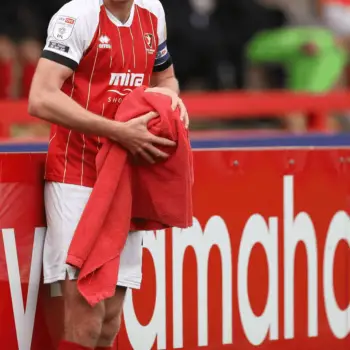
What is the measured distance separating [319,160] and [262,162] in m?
0.36

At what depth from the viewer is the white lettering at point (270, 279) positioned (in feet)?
20.8

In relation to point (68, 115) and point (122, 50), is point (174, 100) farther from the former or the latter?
point (68, 115)

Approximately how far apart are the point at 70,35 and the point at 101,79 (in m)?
0.24

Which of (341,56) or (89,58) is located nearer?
(89,58)

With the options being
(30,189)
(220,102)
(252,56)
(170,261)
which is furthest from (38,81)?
(252,56)

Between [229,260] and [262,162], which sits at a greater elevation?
[262,162]

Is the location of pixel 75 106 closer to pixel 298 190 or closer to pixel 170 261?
pixel 170 261

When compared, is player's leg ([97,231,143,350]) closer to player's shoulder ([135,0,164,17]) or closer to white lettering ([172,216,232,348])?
white lettering ([172,216,232,348])

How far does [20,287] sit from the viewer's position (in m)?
5.50

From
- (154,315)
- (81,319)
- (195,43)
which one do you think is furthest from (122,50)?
(195,43)

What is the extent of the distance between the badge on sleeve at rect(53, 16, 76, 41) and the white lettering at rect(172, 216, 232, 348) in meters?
1.43

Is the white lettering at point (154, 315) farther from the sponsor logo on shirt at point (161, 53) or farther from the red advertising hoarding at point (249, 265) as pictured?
the sponsor logo on shirt at point (161, 53)

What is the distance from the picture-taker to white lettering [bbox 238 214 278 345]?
633cm

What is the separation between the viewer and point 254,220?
6363 millimetres
